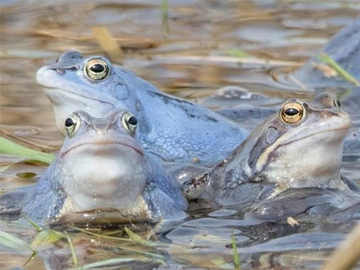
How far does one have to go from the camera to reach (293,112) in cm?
623

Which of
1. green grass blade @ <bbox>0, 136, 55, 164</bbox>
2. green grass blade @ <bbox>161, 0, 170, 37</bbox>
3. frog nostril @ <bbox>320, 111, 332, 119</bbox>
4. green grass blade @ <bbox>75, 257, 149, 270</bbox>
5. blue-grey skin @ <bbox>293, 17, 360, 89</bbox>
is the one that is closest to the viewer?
green grass blade @ <bbox>75, 257, 149, 270</bbox>

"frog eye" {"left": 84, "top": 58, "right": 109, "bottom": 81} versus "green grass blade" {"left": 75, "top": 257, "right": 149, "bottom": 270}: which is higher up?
"frog eye" {"left": 84, "top": 58, "right": 109, "bottom": 81}

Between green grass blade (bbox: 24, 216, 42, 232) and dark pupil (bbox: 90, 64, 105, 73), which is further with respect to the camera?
dark pupil (bbox: 90, 64, 105, 73)

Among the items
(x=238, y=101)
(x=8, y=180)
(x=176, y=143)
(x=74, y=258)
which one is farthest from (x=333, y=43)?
(x=74, y=258)

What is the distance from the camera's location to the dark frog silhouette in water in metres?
5.68

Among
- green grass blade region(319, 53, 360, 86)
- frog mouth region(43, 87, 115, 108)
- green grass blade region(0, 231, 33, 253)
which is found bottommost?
green grass blade region(0, 231, 33, 253)

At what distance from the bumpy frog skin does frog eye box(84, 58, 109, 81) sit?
4.48 feet

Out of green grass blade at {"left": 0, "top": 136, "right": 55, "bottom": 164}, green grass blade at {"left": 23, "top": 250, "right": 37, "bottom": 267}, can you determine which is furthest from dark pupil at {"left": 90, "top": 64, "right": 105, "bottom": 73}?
green grass blade at {"left": 23, "top": 250, "right": 37, "bottom": 267}

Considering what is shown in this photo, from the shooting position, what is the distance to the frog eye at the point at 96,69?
756 cm

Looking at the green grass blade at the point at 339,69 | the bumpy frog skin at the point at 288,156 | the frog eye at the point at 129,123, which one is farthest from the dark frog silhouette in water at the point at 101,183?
the green grass blade at the point at 339,69

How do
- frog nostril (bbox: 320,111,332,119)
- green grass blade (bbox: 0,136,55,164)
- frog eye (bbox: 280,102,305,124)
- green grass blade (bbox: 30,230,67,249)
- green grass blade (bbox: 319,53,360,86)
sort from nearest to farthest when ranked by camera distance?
green grass blade (bbox: 30,230,67,249), frog nostril (bbox: 320,111,332,119), frog eye (bbox: 280,102,305,124), green grass blade (bbox: 0,136,55,164), green grass blade (bbox: 319,53,360,86)

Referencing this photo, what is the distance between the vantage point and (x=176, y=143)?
8031 millimetres

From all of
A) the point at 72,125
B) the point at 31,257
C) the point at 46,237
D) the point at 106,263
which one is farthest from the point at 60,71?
the point at 106,263

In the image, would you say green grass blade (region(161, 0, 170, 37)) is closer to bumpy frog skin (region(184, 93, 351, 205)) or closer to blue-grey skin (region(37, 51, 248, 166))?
blue-grey skin (region(37, 51, 248, 166))
